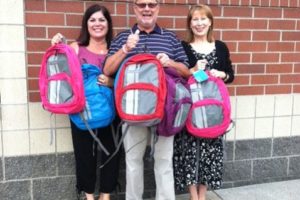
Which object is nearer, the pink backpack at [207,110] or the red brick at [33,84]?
the pink backpack at [207,110]

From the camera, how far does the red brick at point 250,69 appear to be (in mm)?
4000

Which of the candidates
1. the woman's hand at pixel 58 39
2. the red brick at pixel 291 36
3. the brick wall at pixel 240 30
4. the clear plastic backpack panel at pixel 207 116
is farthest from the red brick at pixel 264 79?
the woman's hand at pixel 58 39

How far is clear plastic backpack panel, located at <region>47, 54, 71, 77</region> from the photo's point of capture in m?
3.09

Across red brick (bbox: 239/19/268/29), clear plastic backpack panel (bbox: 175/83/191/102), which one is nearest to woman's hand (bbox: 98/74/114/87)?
clear plastic backpack panel (bbox: 175/83/191/102)

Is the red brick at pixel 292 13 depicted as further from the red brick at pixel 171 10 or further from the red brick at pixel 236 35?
the red brick at pixel 171 10

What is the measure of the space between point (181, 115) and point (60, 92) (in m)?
0.89

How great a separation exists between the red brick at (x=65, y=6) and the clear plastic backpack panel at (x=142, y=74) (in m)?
0.84

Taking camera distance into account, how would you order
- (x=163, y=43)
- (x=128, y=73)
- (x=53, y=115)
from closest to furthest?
(x=128, y=73), (x=163, y=43), (x=53, y=115)

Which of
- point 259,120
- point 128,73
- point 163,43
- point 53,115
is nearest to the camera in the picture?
point 128,73

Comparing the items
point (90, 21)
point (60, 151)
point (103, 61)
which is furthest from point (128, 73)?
point (60, 151)

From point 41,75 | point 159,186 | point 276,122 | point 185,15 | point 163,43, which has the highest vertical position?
point 185,15

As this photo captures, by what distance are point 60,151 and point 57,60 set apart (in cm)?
88

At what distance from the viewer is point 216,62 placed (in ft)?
11.4

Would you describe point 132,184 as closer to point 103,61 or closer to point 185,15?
point 103,61
